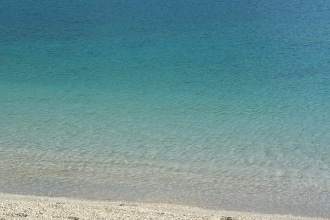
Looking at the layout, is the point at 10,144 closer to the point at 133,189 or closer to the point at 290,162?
the point at 133,189

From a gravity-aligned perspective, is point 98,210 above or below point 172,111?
below

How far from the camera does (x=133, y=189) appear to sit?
21.7 feet

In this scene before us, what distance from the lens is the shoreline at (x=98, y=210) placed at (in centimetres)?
517

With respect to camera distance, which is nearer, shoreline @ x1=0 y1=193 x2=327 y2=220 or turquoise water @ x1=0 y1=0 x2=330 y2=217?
shoreline @ x1=0 y1=193 x2=327 y2=220

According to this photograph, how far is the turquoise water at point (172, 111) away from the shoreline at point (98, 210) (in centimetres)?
29

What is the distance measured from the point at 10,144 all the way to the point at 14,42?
9705 mm

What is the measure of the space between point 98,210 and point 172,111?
15.7 feet

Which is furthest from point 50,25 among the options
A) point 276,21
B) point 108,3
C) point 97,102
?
point 97,102

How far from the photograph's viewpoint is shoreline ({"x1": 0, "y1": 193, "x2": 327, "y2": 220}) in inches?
203

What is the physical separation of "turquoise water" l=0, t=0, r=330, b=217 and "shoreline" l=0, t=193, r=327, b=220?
0.29 m

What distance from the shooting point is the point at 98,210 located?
5.44 meters

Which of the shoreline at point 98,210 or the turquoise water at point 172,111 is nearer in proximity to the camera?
the shoreline at point 98,210

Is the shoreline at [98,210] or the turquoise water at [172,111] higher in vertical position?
the turquoise water at [172,111]

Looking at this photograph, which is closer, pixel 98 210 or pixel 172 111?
pixel 98 210
